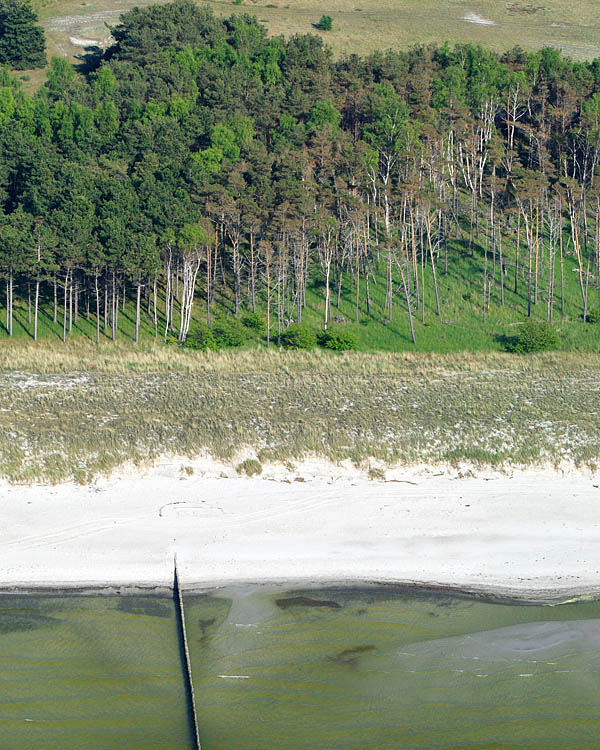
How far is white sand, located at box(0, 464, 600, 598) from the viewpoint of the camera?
2336cm

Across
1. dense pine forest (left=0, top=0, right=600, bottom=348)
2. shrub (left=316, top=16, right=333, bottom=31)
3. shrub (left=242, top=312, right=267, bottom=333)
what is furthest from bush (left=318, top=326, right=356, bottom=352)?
shrub (left=316, top=16, right=333, bottom=31)

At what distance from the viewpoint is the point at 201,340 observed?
58.8m

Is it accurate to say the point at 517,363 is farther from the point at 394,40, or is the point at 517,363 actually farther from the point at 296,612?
the point at 394,40

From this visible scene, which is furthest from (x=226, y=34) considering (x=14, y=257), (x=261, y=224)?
(x=14, y=257)

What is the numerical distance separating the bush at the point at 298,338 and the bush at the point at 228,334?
10.5 ft

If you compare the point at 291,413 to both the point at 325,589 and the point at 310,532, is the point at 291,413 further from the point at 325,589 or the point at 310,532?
the point at 325,589

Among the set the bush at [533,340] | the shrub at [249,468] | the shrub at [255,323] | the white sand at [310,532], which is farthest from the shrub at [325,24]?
the white sand at [310,532]

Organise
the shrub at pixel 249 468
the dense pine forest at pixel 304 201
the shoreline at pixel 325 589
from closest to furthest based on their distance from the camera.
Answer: the shoreline at pixel 325 589, the shrub at pixel 249 468, the dense pine forest at pixel 304 201

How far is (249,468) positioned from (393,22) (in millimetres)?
123937

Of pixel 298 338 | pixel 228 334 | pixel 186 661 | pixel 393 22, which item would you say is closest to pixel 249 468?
pixel 186 661

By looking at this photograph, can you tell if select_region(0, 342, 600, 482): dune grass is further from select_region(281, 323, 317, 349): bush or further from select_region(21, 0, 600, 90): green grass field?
select_region(21, 0, 600, 90): green grass field

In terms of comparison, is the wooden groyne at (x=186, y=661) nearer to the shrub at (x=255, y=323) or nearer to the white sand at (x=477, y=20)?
the shrub at (x=255, y=323)

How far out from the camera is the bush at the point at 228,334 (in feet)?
194

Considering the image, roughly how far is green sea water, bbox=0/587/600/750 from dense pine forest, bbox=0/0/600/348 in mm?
37735
